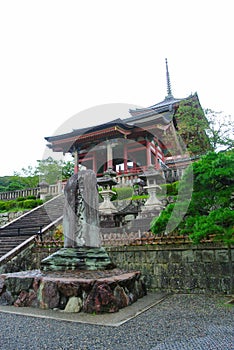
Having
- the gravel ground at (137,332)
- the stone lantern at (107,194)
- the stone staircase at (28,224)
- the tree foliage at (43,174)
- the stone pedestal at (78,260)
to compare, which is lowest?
the gravel ground at (137,332)

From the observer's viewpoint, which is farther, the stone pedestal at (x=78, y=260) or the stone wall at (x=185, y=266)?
the stone wall at (x=185, y=266)

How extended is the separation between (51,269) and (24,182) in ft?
79.7

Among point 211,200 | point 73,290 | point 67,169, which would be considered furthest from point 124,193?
point 67,169

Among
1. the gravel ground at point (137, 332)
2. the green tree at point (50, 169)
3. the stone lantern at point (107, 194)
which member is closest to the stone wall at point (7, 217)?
the stone lantern at point (107, 194)

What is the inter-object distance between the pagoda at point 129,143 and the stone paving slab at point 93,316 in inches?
505

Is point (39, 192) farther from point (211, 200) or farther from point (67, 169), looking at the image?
point (211, 200)

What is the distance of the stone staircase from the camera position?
10.9 metres

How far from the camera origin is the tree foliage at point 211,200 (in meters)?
5.51

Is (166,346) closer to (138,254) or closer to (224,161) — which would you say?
(224,161)

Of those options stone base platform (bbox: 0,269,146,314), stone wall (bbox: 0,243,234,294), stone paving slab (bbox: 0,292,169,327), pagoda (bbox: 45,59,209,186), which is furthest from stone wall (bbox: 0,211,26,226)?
stone paving slab (bbox: 0,292,169,327)

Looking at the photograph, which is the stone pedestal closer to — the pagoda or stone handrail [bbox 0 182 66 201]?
the pagoda

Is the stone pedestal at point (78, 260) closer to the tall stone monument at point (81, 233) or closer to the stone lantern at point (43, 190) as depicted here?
the tall stone monument at point (81, 233)

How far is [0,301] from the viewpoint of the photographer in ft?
19.4

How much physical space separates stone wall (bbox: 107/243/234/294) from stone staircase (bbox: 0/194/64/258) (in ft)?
15.8
